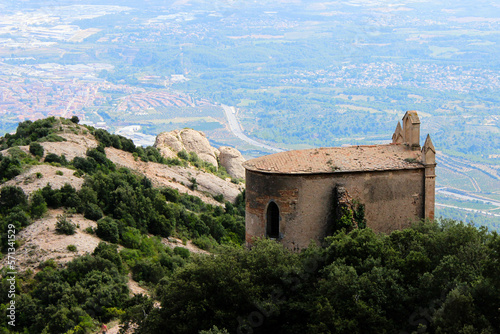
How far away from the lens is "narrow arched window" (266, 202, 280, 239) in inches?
1142

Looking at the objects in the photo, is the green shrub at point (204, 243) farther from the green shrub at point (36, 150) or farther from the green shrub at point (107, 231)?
the green shrub at point (36, 150)

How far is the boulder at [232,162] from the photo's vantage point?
69.9 metres

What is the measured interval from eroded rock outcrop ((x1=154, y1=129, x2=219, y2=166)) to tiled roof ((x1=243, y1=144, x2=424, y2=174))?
3506 centimetres

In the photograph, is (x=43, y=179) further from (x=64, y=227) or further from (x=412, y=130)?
(x=412, y=130)

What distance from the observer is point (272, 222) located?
96.0ft

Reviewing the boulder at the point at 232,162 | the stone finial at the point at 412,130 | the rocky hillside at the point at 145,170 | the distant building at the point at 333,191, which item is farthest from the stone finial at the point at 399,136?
the boulder at the point at 232,162

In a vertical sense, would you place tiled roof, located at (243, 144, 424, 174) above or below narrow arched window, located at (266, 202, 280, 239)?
above

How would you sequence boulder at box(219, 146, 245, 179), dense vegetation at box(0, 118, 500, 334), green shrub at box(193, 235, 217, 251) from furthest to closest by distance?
boulder at box(219, 146, 245, 179), green shrub at box(193, 235, 217, 251), dense vegetation at box(0, 118, 500, 334)

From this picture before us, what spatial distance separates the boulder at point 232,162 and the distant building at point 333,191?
3986cm

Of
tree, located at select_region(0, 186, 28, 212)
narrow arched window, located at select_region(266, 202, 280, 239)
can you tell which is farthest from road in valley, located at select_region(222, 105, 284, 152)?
narrow arched window, located at select_region(266, 202, 280, 239)

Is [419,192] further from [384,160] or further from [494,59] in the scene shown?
[494,59]

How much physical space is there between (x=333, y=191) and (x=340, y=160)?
1596mm

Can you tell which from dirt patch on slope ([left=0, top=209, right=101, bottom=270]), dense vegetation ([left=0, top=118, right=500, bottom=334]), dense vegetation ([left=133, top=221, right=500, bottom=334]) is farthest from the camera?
dirt patch on slope ([left=0, top=209, right=101, bottom=270])

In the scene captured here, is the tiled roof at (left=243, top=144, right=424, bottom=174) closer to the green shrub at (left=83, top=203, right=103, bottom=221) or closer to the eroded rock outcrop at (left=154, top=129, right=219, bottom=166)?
the green shrub at (left=83, top=203, right=103, bottom=221)
